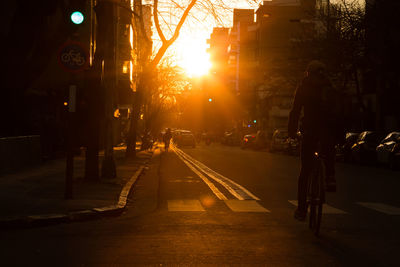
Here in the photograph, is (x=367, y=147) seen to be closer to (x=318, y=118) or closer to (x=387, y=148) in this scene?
(x=387, y=148)

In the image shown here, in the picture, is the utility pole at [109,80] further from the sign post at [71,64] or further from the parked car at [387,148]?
the parked car at [387,148]

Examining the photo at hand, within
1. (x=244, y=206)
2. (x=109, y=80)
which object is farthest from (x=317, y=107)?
(x=109, y=80)

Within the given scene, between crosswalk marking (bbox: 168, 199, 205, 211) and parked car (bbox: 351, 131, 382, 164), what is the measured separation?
19.2 m

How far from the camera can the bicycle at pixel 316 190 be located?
318 inches

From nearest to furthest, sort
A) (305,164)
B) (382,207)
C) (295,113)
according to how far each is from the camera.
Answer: (295,113), (305,164), (382,207)

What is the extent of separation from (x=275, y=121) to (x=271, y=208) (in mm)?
79284

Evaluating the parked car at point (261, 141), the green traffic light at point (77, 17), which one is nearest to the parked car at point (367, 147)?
the green traffic light at point (77, 17)

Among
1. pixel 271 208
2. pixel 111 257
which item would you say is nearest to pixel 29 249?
pixel 111 257

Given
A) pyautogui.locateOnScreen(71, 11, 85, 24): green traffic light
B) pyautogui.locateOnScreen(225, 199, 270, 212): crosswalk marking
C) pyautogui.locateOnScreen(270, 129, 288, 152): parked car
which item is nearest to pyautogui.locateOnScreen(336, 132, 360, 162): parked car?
pyautogui.locateOnScreen(270, 129, 288, 152): parked car

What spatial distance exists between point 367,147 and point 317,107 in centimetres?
2307

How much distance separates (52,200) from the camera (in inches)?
453

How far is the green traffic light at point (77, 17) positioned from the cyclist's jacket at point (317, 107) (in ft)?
14.7

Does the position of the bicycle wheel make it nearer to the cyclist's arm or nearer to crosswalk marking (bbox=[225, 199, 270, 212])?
the cyclist's arm

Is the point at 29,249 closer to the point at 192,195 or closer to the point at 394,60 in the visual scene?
the point at 192,195
